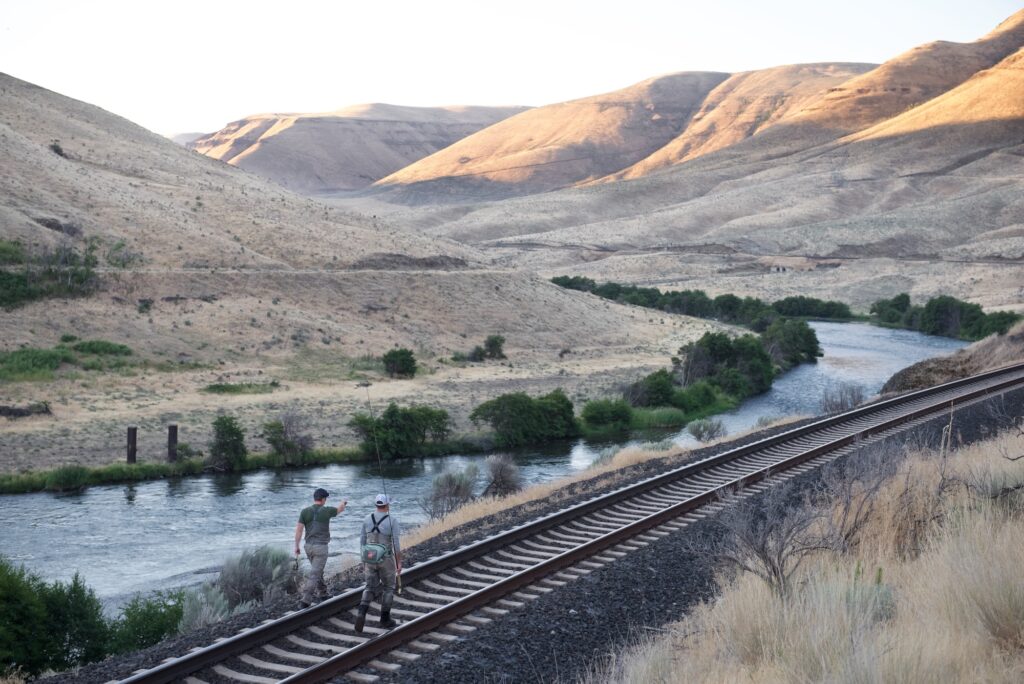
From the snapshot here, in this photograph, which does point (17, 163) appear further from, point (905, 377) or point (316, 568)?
point (316, 568)

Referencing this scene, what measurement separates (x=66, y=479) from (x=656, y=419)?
21.5 meters

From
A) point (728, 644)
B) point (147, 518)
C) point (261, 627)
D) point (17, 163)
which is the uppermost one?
point (17, 163)

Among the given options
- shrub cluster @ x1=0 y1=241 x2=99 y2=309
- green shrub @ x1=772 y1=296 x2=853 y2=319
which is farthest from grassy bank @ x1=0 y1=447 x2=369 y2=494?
green shrub @ x1=772 y1=296 x2=853 y2=319

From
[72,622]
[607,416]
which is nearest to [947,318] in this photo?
[607,416]

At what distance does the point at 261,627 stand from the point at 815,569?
5.44 m

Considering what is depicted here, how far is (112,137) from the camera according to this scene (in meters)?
91.4

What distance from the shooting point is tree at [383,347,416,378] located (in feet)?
154

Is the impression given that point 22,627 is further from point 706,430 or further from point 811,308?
point 811,308

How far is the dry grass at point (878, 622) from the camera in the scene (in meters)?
6.32

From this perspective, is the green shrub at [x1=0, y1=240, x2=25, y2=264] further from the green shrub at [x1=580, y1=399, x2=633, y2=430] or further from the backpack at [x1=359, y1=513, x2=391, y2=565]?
the backpack at [x1=359, y1=513, x2=391, y2=565]

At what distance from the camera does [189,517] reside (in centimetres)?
2458

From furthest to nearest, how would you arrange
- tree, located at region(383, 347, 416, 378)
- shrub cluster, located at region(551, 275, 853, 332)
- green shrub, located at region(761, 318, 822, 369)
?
1. shrub cluster, located at region(551, 275, 853, 332)
2. green shrub, located at region(761, 318, 822, 369)
3. tree, located at region(383, 347, 416, 378)

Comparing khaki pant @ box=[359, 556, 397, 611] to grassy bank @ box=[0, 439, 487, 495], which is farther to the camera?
grassy bank @ box=[0, 439, 487, 495]

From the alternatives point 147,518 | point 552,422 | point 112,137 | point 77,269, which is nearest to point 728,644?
point 147,518
